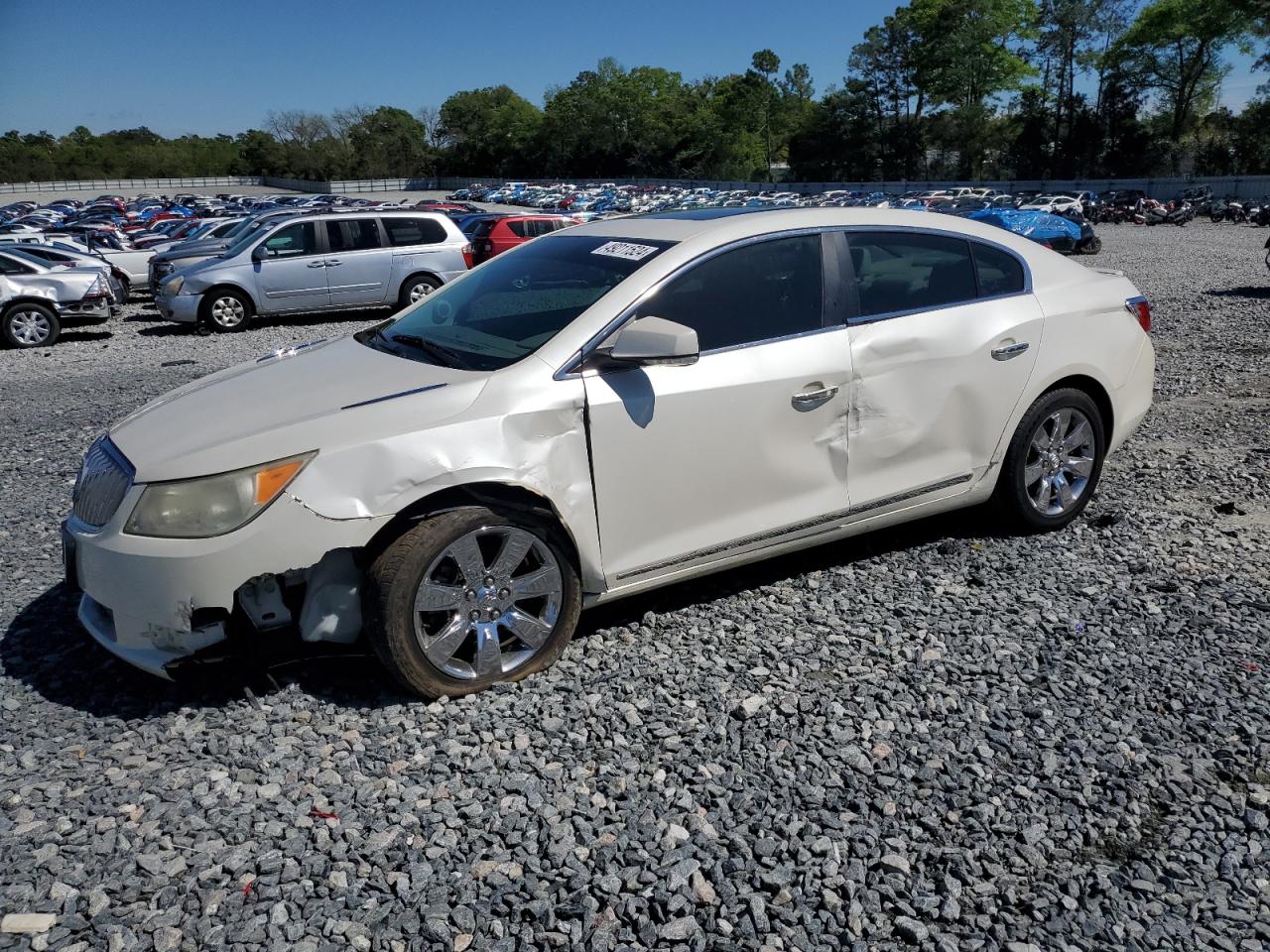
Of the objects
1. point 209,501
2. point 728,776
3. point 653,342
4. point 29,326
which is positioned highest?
point 653,342

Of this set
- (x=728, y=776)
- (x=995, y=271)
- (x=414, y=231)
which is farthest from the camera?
(x=414, y=231)

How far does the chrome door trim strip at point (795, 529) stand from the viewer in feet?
11.8

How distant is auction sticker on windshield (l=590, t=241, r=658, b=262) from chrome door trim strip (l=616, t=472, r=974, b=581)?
119 centimetres

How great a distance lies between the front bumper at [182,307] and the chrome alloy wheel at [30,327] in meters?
1.56

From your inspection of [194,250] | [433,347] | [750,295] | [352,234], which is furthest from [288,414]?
[194,250]

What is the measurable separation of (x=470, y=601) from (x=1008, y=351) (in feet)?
8.87

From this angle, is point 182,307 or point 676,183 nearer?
point 182,307

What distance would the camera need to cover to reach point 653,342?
3291 millimetres

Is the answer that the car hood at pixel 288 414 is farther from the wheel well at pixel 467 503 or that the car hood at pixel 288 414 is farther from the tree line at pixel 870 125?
the tree line at pixel 870 125

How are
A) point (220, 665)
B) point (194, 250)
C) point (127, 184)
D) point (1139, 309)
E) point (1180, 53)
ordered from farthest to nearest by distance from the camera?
point (127, 184), point (1180, 53), point (194, 250), point (1139, 309), point (220, 665)

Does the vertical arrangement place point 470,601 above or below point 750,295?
below

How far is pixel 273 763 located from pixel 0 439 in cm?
632

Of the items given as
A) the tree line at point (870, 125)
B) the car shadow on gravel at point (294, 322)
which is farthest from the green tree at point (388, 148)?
the car shadow on gravel at point (294, 322)

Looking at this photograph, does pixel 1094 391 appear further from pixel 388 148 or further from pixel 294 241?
pixel 388 148
